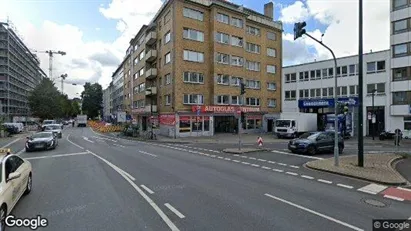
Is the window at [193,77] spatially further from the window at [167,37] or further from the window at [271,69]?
the window at [271,69]

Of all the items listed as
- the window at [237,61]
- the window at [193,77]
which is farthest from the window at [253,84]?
the window at [193,77]

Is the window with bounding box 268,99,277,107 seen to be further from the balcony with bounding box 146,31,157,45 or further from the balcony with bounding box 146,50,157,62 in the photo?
the balcony with bounding box 146,31,157,45

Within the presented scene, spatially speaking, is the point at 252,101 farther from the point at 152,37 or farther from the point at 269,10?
the point at 152,37

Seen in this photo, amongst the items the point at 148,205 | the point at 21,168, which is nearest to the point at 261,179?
the point at 148,205

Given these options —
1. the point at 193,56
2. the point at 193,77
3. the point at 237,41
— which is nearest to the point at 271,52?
the point at 237,41

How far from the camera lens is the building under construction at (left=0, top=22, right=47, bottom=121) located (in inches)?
3068

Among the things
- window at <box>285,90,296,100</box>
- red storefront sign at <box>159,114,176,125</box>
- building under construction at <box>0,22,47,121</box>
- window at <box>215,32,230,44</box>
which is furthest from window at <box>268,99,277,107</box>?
building under construction at <box>0,22,47,121</box>

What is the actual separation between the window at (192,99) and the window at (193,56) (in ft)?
14.9

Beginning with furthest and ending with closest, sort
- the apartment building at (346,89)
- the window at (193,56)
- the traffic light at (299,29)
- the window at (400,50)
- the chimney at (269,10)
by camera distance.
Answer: the chimney at (269,10) → the apartment building at (346,89) → the window at (400,50) → the window at (193,56) → the traffic light at (299,29)

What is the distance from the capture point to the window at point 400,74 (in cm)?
3844

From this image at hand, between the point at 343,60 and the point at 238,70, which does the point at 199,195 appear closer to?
the point at 238,70

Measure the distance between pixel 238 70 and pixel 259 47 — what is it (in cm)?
694

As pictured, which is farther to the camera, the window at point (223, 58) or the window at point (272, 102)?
the window at point (272, 102)

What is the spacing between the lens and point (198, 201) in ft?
25.8
